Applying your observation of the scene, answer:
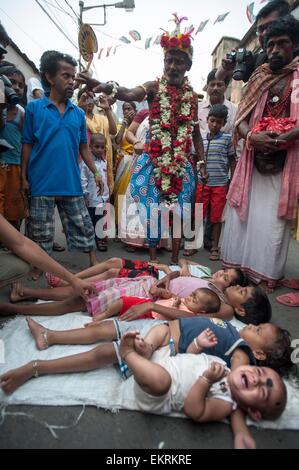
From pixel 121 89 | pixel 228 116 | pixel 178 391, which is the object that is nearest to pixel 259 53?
pixel 228 116

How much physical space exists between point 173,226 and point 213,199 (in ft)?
3.22

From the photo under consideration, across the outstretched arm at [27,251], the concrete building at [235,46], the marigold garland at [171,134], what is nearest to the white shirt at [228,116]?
the marigold garland at [171,134]

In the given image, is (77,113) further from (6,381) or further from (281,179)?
(6,381)

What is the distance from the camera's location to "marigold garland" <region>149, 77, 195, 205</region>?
10.8 ft

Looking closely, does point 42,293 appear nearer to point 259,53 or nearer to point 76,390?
point 76,390

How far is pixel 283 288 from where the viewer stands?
128 inches

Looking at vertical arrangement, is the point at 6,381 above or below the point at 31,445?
above

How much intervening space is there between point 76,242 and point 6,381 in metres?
1.80

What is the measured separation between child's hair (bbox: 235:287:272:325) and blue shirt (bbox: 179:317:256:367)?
1.49 ft

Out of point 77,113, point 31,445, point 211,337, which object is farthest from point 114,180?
point 31,445

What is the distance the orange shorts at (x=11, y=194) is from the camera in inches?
127

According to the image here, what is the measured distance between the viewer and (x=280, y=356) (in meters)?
1.72

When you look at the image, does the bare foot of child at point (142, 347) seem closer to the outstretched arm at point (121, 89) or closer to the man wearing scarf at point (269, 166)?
the man wearing scarf at point (269, 166)

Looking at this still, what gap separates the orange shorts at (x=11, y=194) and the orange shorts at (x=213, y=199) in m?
2.28
